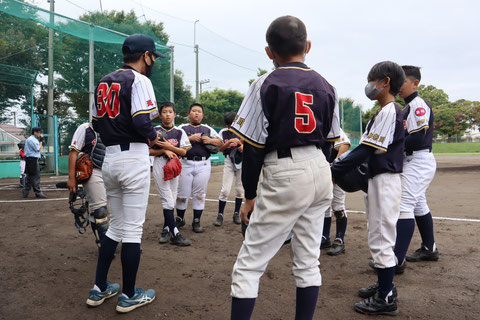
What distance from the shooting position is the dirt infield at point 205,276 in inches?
111

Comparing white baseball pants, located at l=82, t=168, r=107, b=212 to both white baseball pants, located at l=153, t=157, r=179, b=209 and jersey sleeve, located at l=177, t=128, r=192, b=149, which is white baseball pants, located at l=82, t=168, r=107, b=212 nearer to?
white baseball pants, located at l=153, t=157, r=179, b=209

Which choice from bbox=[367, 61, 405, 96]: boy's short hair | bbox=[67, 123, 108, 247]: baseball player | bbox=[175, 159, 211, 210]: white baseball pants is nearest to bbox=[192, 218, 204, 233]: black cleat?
bbox=[175, 159, 211, 210]: white baseball pants

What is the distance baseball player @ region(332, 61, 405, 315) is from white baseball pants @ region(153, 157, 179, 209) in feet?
9.38

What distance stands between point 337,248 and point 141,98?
10.1 ft

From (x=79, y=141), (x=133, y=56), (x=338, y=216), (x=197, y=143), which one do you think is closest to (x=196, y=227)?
(x=197, y=143)

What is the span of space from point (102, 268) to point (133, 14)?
106 ft

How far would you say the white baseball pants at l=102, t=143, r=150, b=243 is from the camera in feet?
9.16

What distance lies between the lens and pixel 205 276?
3.59m

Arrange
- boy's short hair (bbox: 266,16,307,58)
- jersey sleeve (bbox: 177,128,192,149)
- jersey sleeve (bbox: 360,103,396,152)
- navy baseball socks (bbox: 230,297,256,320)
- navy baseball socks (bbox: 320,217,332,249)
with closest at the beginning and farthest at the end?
navy baseball socks (bbox: 230,297,256,320), boy's short hair (bbox: 266,16,307,58), jersey sleeve (bbox: 360,103,396,152), navy baseball socks (bbox: 320,217,332,249), jersey sleeve (bbox: 177,128,192,149)

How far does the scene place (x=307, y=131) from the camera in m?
2.07

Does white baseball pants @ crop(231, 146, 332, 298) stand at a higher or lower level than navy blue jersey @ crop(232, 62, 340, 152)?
lower

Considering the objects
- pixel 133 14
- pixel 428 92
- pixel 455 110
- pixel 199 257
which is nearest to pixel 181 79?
pixel 133 14

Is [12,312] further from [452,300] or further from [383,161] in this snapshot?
[452,300]

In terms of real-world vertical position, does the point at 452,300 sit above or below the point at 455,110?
below
